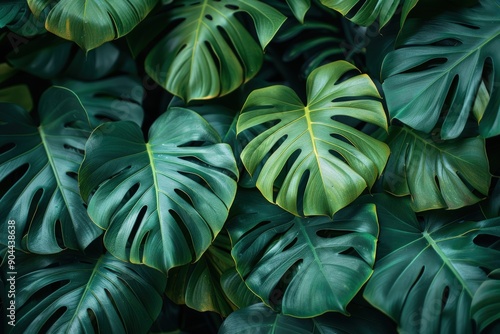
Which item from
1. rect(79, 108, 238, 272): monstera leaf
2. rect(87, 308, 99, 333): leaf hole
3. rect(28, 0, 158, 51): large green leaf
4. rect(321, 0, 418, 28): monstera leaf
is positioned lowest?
rect(87, 308, 99, 333): leaf hole

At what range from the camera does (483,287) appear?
0.98 meters

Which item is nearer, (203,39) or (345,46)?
(203,39)

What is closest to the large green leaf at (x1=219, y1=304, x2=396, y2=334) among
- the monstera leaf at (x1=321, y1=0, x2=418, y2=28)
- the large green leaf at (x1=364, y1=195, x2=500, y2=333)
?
the large green leaf at (x1=364, y1=195, x2=500, y2=333)

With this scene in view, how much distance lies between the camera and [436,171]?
117 centimetres

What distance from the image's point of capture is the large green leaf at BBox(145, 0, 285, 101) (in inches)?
49.8

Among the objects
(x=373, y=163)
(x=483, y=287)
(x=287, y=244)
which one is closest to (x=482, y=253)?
(x=483, y=287)

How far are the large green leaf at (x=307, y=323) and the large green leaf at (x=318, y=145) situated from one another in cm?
24

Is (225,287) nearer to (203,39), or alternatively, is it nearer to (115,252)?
(115,252)

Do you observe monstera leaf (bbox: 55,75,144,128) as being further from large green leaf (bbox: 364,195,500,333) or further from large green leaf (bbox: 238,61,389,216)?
large green leaf (bbox: 364,195,500,333)

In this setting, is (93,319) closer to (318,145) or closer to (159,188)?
(159,188)

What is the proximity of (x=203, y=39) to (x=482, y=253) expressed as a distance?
2.57 feet

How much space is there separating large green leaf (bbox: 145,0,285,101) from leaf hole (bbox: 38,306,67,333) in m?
0.55

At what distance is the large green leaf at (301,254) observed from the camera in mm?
1032

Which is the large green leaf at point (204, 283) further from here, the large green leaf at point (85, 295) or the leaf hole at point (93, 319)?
the leaf hole at point (93, 319)
